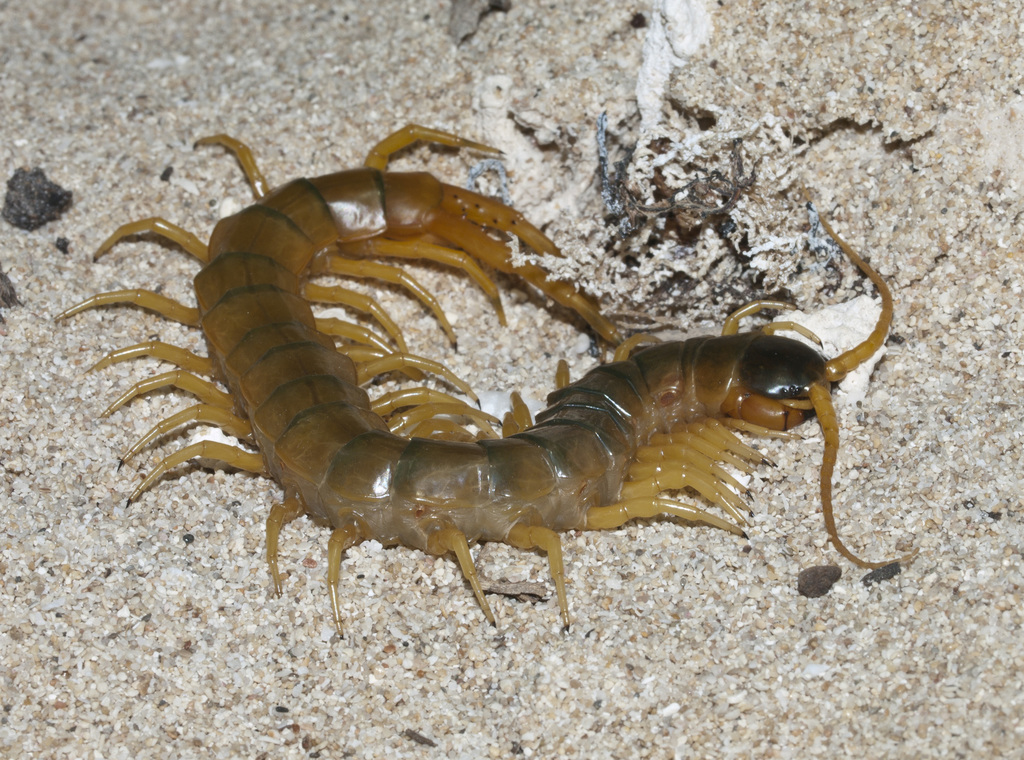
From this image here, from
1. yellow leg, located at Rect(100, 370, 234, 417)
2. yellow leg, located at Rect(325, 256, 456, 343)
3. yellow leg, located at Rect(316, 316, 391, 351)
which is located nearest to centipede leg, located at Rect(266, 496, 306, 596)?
yellow leg, located at Rect(100, 370, 234, 417)

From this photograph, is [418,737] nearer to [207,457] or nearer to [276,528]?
[276,528]

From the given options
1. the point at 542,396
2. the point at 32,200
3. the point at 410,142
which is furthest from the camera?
the point at 410,142

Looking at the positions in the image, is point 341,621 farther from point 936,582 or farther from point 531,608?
point 936,582

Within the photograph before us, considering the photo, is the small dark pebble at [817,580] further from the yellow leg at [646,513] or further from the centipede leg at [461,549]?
the centipede leg at [461,549]

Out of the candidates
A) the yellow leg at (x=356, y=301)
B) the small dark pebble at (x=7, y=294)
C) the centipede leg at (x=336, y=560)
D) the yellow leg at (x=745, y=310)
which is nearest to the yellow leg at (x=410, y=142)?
the yellow leg at (x=356, y=301)

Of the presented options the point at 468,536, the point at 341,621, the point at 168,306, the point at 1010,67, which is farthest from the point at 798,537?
the point at 168,306

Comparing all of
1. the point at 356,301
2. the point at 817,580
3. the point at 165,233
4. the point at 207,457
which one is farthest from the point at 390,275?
the point at 817,580

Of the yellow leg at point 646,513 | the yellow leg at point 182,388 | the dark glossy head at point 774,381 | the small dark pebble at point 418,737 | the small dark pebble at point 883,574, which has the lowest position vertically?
the small dark pebble at point 418,737

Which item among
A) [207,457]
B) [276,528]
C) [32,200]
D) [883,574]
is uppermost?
[32,200]
